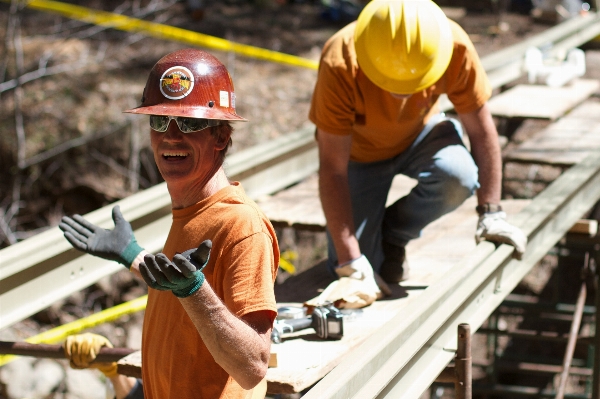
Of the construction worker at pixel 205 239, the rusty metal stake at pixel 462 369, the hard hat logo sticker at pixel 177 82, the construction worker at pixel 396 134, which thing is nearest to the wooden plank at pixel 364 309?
the construction worker at pixel 396 134

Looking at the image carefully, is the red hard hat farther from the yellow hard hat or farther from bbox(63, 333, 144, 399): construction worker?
the yellow hard hat

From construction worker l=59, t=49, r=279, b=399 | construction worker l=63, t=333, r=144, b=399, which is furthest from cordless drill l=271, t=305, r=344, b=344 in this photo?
construction worker l=59, t=49, r=279, b=399

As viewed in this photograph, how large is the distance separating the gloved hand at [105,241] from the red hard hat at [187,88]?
2.17ft

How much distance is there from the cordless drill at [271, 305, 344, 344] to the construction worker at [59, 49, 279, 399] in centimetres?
108

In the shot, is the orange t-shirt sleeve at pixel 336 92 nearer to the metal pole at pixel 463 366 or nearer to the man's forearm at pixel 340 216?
the man's forearm at pixel 340 216

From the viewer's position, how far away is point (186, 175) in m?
2.72

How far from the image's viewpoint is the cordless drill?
400 centimetres

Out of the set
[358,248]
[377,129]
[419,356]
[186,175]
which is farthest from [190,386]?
[377,129]

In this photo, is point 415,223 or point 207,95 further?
point 415,223

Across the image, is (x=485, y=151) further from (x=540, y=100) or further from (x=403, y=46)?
(x=540, y=100)

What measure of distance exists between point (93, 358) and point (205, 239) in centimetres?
146

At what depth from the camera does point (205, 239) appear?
8.76 feet

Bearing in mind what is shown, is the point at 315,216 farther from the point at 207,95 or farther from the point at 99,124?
the point at 99,124

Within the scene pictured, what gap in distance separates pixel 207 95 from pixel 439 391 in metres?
5.65
